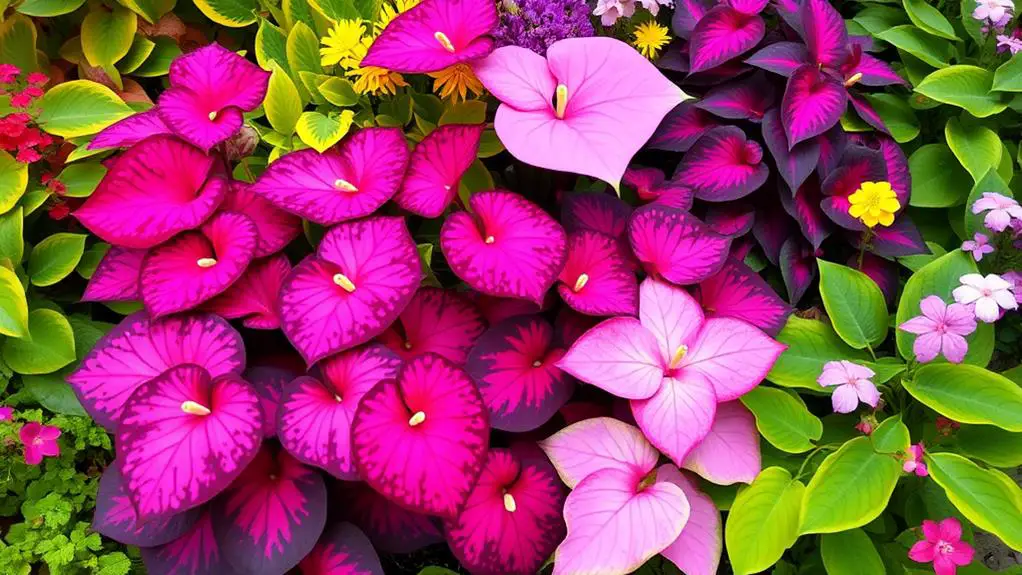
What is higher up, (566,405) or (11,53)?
(11,53)

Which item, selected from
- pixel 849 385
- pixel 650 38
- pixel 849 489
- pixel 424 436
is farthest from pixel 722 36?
pixel 424 436

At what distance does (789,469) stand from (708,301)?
294 mm

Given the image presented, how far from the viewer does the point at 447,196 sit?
1197mm

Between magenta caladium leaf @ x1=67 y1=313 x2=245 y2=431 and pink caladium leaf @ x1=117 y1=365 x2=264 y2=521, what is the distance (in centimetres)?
6

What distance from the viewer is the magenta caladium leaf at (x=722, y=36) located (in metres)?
1.41

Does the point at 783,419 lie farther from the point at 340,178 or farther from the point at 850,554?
the point at 340,178

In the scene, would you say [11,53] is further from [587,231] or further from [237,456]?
[587,231]

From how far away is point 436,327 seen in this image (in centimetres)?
119

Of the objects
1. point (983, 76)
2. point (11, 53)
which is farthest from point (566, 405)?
point (11, 53)

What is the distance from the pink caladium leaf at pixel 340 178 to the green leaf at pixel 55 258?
417 mm

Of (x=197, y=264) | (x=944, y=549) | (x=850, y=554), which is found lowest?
(x=850, y=554)

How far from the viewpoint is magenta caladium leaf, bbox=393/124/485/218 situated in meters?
1.20

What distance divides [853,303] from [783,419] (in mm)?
239

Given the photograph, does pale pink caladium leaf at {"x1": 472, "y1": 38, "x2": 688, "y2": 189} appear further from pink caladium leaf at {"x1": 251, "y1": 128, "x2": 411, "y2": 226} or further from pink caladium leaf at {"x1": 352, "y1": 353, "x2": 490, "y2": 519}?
pink caladium leaf at {"x1": 352, "y1": 353, "x2": 490, "y2": 519}
